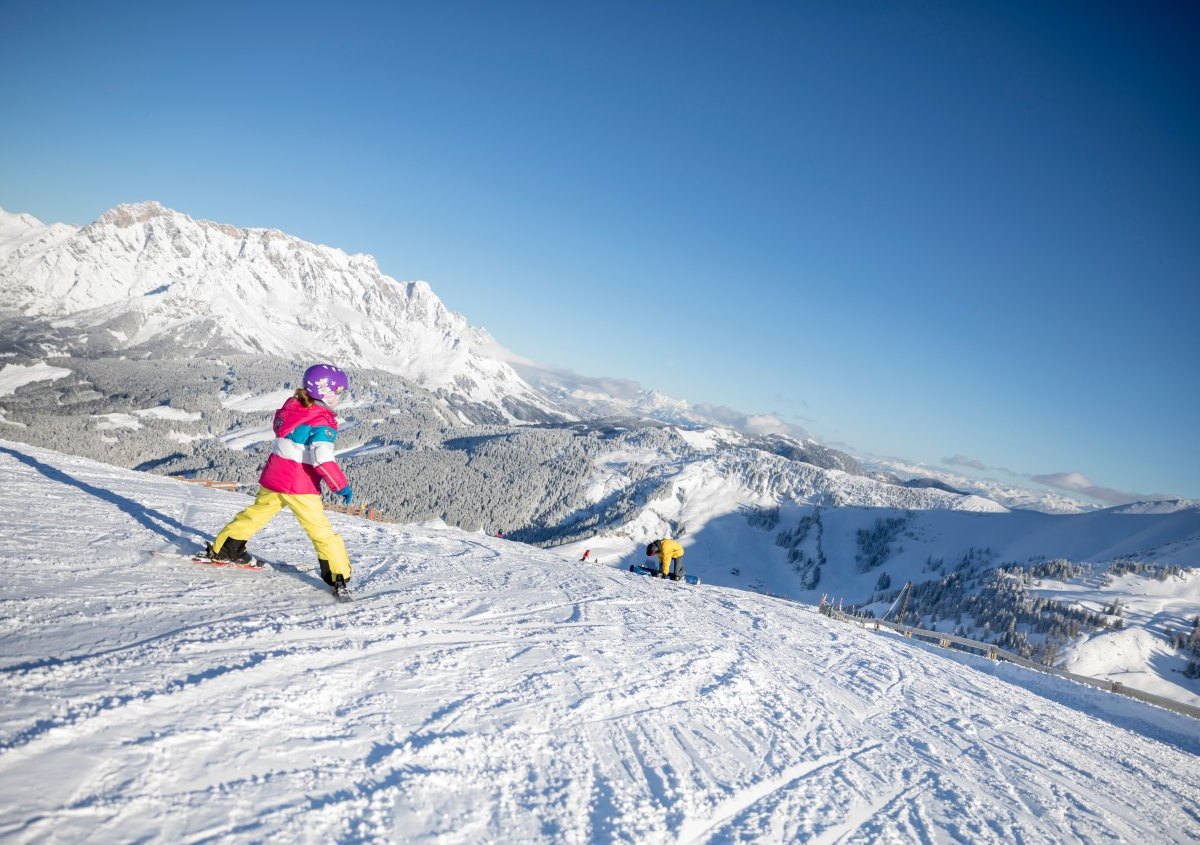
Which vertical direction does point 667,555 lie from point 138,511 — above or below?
below

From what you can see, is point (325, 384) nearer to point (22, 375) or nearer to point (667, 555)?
point (667, 555)

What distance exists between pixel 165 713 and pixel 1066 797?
7438mm

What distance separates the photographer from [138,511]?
830 cm

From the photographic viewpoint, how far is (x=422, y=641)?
17.3ft

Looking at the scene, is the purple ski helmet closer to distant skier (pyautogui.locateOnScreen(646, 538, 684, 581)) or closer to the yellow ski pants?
the yellow ski pants

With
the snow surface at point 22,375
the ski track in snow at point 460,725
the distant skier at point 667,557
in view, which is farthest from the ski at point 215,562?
the snow surface at point 22,375

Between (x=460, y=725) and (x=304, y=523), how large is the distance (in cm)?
333

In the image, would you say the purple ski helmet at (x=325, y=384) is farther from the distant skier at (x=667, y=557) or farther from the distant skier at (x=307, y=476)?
the distant skier at (x=667, y=557)

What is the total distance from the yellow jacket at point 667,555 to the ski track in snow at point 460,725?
25.1ft

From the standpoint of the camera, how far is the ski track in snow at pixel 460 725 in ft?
9.10

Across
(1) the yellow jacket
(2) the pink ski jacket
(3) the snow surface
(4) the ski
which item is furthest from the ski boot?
(3) the snow surface

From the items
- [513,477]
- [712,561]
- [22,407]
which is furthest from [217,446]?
[712,561]

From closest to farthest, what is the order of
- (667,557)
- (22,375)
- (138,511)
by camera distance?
(138,511)
(667,557)
(22,375)

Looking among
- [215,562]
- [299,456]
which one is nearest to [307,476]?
[299,456]
